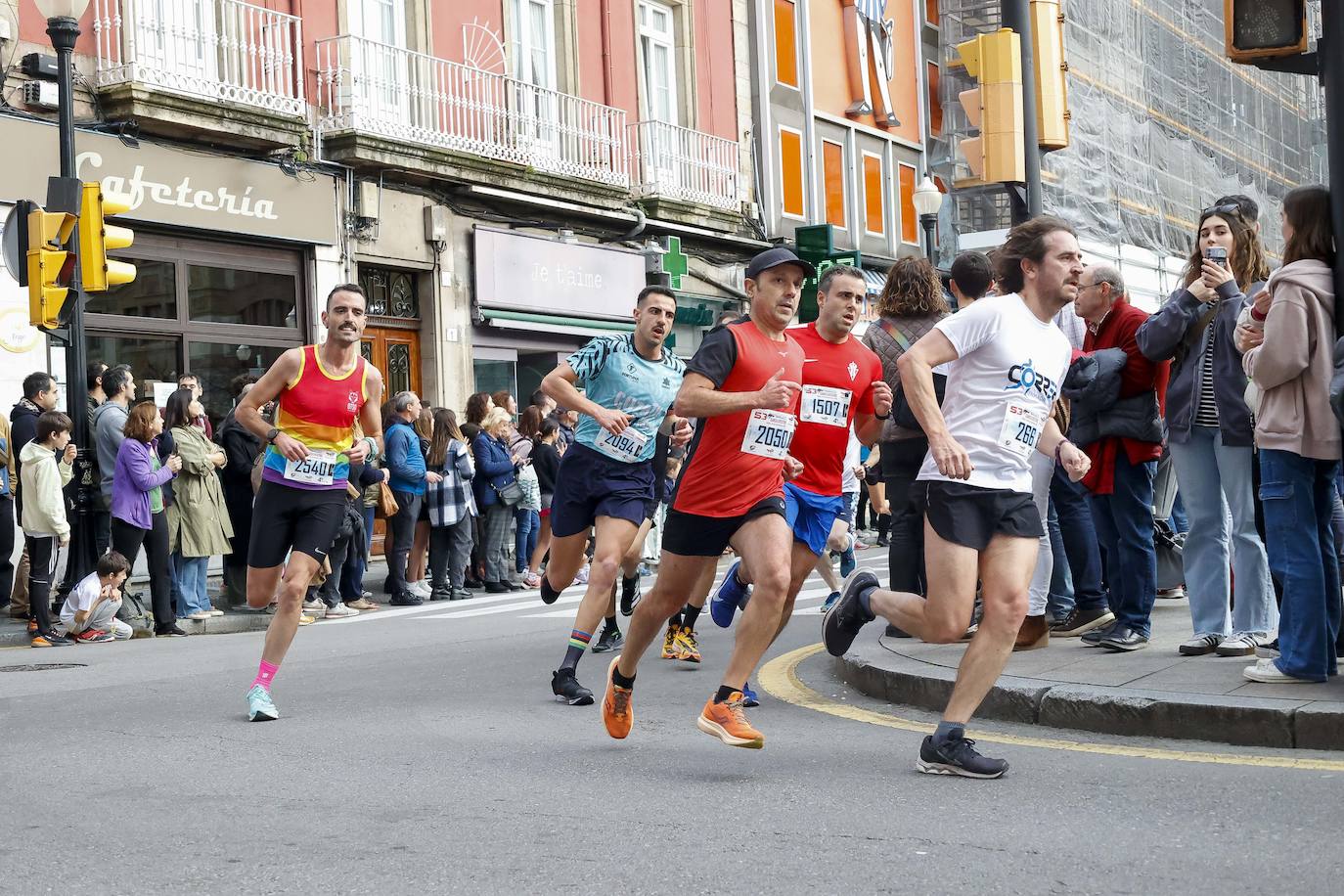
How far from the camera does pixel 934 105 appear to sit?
33.9 metres

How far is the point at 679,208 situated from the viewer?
25297 millimetres

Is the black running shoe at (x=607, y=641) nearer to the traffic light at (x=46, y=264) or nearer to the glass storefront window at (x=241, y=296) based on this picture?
the traffic light at (x=46, y=264)

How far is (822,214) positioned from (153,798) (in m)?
25.3

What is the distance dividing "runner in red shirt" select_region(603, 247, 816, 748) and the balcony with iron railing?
12184 millimetres

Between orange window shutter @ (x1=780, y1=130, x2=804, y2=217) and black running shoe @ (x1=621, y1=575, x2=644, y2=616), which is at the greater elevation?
orange window shutter @ (x1=780, y1=130, x2=804, y2=217)

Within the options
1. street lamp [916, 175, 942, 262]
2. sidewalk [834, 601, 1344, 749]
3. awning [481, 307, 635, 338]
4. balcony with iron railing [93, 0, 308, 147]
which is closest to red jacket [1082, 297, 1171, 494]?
sidewalk [834, 601, 1344, 749]

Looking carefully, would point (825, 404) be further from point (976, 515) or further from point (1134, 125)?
point (1134, 125)

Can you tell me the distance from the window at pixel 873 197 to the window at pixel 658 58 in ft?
20.1

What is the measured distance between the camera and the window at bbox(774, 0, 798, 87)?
94.1ft

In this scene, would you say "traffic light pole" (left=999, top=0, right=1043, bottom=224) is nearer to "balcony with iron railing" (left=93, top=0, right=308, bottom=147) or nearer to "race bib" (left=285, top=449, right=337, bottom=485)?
"race bib" (left=285, top=449, right=337, bottom=485)

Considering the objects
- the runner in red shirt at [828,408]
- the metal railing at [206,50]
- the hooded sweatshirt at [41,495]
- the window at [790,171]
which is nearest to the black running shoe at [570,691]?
the runner in red shirt at [828,408]

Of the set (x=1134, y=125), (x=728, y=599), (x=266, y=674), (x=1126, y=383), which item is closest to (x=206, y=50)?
(x=728, y=599)

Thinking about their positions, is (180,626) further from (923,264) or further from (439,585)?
(923,264)

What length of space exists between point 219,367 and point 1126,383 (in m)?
12.7
